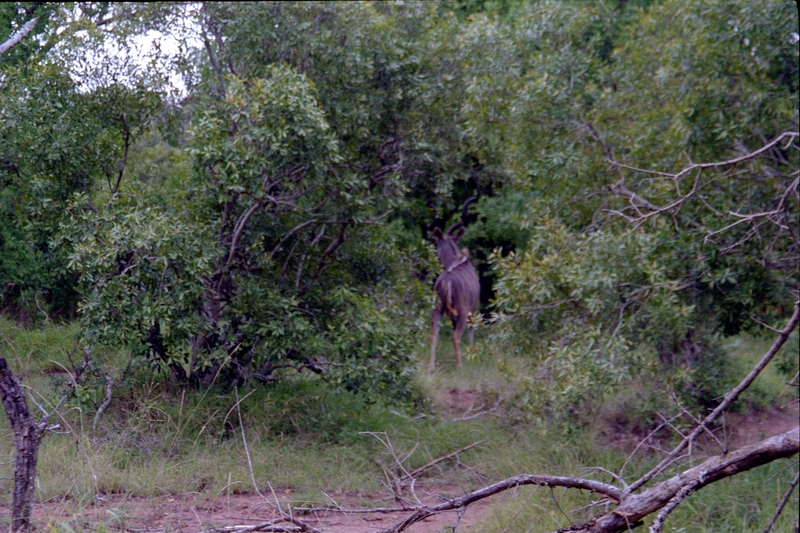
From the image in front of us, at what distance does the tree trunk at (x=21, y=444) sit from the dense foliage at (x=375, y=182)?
195 cm

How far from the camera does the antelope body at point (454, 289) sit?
10.9m

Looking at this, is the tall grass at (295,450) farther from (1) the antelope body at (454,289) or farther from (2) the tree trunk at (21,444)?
(1) the antelope body at (454,289)

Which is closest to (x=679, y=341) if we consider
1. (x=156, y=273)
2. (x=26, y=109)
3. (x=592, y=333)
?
(x=592, y=333)

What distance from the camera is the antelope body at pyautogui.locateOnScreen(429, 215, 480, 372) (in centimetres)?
1095

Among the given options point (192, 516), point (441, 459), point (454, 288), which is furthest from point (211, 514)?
point (454, 288)

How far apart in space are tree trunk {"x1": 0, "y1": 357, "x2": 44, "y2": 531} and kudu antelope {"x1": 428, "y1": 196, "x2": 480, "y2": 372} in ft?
22.1

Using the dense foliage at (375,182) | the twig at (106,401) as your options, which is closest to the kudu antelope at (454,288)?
the dense foliage at (375,182)

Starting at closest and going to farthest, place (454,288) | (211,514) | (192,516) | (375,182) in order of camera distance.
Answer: (192,516) → (211,514) → (375,182) → (454,288)

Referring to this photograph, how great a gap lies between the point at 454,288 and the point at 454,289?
0.05ft

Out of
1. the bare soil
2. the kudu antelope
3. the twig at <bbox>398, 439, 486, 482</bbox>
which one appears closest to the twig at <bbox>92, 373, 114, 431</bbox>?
the bare soil

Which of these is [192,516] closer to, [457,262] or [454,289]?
[454,289]

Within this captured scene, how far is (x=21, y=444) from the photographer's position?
4.18 metres

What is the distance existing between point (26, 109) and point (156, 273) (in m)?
1.89

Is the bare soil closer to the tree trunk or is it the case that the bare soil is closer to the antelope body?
the tree trunk
